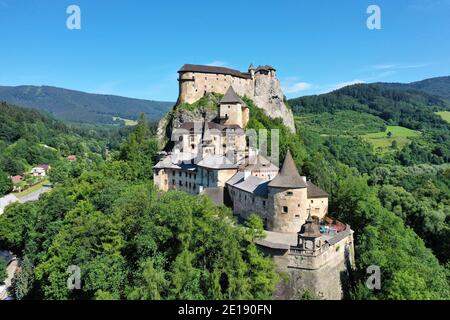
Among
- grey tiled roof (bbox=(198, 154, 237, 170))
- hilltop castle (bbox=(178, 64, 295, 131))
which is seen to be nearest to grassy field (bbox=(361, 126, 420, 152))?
hilltop castle (bbox=(178, 64, 295, 131))

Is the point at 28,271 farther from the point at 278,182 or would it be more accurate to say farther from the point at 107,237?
the point at 278,182

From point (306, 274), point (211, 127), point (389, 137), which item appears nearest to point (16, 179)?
point (211, 127)

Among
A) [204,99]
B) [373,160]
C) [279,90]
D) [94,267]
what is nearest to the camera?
[94,267]

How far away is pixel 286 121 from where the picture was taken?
95125mm

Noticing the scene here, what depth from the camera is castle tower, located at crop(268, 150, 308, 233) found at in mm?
39188

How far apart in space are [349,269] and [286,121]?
60.5 meters

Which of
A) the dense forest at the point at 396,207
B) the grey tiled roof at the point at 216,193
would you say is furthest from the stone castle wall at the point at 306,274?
the grey tiled roof at the point at 216,193

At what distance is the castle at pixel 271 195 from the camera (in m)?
33.3

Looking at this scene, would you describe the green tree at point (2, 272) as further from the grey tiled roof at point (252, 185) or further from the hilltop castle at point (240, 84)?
the hilltop castle at point (240, 84)

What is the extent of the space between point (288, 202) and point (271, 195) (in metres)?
1.86

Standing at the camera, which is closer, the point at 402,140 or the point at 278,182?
the point at 278,182

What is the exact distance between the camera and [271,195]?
40.2 metres

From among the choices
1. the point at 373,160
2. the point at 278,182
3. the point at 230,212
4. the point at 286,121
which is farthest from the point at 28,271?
the point at 373,160

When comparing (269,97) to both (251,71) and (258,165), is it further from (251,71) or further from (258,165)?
(258,165)
